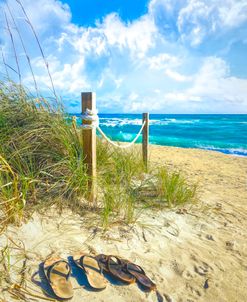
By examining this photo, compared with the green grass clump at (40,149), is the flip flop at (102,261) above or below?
below

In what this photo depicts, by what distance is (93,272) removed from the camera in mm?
2205

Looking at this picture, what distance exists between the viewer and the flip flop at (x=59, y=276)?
1975 mm

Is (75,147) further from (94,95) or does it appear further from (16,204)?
(16,204)

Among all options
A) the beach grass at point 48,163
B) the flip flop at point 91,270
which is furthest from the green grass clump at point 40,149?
the flip flop at point 91,270

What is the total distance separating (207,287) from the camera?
7.70 feet

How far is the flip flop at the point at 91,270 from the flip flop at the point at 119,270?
0.09 m

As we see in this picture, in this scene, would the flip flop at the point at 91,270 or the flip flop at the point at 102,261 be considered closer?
the flip flop at the point at 91,270

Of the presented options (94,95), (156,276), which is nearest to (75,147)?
(94,95)

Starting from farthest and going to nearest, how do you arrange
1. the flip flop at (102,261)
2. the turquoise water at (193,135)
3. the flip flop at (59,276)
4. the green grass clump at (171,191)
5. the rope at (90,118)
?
the turquoise water at (193,135)
the green grass clump at (171,191)
the rope at (90,118)
the flip flop at (102,261)
the flip flop at (59,276)

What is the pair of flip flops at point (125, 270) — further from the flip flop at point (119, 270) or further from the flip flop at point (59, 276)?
the flip flop at point (59, 276)

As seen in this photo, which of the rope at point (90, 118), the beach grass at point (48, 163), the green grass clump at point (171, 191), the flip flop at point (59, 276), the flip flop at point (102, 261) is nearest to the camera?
the flip flop at point (59, 276)

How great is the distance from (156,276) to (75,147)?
1.64 meters

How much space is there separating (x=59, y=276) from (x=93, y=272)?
0.86 ft

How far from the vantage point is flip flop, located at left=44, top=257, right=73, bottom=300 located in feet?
6.48
